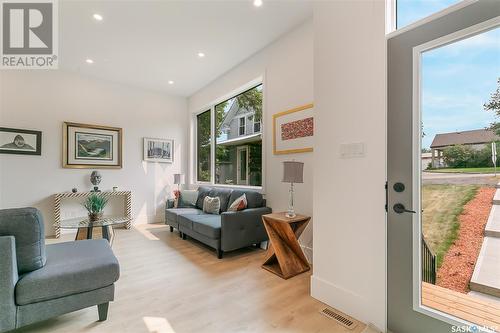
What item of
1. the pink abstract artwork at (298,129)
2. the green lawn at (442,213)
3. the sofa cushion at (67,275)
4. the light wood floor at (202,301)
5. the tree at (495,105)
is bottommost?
the light wood floor at (202,301)

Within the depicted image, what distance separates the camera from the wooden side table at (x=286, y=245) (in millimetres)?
2652

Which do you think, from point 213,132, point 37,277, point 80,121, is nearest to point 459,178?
point 37,277

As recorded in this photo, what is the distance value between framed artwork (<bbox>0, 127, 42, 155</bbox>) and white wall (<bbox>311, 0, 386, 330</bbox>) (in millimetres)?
5038

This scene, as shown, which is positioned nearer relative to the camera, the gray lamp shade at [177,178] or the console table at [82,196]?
the console table at [82,196]

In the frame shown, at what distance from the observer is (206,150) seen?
229 inches

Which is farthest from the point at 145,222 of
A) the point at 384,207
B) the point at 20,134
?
the point at 384,207

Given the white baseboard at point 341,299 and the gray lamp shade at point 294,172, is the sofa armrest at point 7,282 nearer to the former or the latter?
the white baseboard at point 341,299

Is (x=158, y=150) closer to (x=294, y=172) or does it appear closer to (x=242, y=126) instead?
(x=242, y=126)

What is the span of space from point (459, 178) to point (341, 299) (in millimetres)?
1275

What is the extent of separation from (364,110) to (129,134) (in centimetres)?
508

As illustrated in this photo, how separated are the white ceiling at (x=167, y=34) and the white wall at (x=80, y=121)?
52 cm

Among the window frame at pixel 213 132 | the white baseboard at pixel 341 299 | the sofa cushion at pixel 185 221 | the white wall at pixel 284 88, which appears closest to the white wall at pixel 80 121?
the window frame at pixel 213 132

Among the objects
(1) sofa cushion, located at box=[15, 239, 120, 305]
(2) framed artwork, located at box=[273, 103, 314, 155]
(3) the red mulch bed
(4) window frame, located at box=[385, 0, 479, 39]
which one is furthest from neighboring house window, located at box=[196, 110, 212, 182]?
(3) the red mulch bed

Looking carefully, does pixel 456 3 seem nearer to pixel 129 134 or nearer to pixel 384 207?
pixel 384 207
